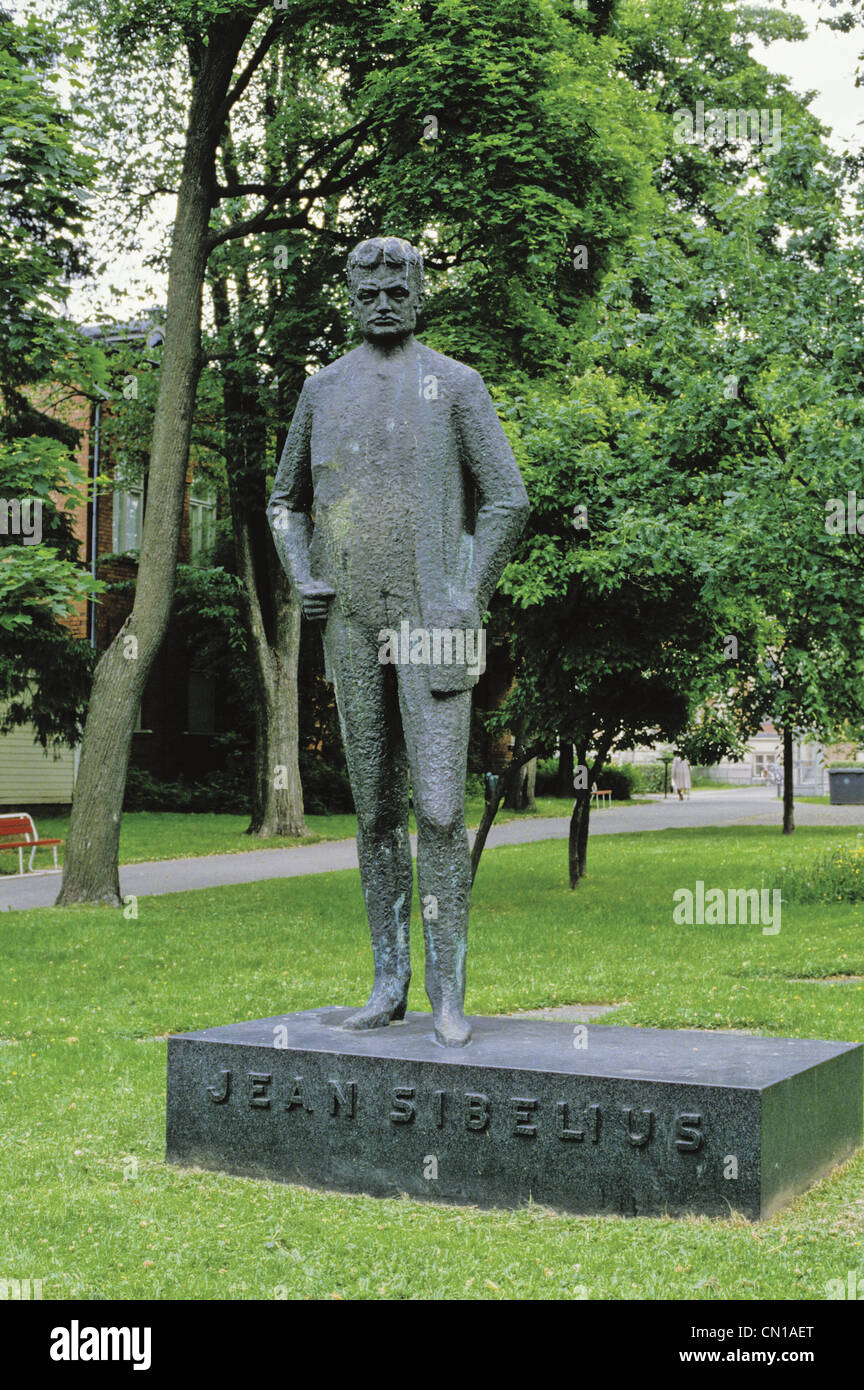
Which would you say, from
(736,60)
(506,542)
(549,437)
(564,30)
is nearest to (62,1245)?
(506,542)

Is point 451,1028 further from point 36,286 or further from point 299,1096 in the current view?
point 36,286

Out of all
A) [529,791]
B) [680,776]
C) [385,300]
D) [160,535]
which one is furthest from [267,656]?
[680,776]

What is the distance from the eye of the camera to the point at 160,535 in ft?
54.2

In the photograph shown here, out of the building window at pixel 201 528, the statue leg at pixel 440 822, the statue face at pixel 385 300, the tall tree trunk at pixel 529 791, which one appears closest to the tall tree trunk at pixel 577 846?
the statue leg at pixel 440 822

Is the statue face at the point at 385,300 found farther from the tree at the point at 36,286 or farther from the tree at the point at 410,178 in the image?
the tree at the point at 410,178

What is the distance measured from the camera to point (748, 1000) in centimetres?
971

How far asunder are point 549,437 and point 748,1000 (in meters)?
6.02

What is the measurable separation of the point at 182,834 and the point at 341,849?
3.32 meters

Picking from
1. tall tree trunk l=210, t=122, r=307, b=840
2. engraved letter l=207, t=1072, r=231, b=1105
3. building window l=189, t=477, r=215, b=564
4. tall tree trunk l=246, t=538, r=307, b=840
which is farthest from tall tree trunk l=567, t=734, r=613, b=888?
building window l=189, t=477, r=215, b=564

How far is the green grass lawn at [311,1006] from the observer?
4605 millimetres

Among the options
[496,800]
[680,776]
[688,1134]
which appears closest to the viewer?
[688,1134]

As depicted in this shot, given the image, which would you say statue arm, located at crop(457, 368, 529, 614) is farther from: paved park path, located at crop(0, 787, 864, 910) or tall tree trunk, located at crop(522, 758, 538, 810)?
tall tree trunk, located at crop(522, 758, 538, 810)

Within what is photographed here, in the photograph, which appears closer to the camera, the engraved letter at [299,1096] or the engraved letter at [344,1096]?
the engraved letter at [344,1096]

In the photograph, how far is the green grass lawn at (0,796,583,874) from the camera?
2286 centimetres
